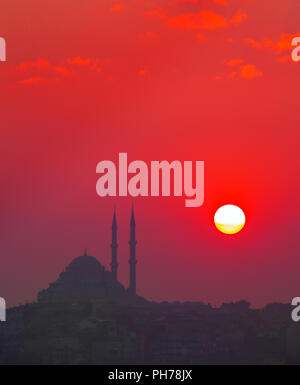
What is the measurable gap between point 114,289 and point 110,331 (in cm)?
2921

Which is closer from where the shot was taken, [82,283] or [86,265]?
[82,283]

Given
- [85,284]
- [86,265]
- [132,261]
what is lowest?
[132,261]

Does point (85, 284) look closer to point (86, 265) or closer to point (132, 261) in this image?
point (86, 265)

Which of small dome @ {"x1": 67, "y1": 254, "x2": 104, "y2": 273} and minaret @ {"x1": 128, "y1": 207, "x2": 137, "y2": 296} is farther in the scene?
small dome @ {"x1": 67, "y1": 254, "x2": 104, "y2": 273}

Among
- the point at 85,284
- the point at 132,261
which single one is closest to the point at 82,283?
the point at 85,284

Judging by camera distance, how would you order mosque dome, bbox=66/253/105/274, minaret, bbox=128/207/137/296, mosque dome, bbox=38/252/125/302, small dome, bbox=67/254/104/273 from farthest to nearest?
small dome, bbox=67/254/104/273
mosque dome, bbox=66/253/105/274
mosque dome, bbox=38/252/125/302
minaret, bbox=128/207/137/296

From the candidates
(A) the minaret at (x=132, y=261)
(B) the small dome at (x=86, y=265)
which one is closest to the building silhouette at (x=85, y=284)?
(B) the small dome at (x=86, y=265)

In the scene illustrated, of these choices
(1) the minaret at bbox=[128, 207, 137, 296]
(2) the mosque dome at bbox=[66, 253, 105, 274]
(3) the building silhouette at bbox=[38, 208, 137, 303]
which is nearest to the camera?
(1) the minaret at bbox=[128, 207, 137, 296]

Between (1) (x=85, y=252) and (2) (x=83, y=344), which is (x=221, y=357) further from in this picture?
(1) (x=85, y=252)

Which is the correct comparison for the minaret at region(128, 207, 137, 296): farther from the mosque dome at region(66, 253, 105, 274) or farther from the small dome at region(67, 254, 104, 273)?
the small dome at region(67, 254, 104, 273)

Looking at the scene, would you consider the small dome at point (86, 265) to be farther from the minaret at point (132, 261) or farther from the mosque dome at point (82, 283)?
the minaret at point (132, 261)

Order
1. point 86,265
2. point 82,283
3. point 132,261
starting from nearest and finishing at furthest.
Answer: point 132,261, point 82,283, point 86,265

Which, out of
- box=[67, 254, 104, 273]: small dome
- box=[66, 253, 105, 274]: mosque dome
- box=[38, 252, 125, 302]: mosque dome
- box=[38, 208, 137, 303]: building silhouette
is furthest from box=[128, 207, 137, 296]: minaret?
box=[67, 254, 104, 273]: small dome
